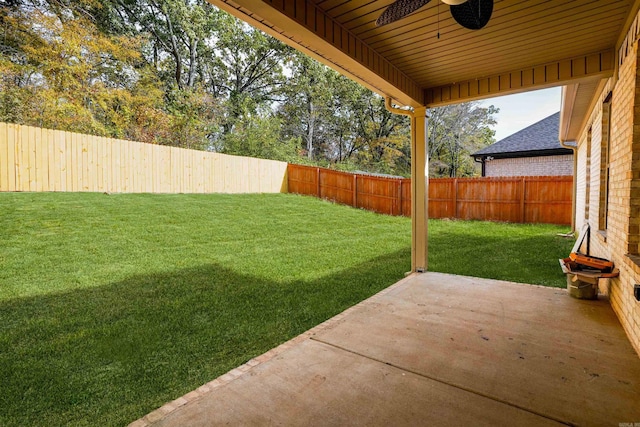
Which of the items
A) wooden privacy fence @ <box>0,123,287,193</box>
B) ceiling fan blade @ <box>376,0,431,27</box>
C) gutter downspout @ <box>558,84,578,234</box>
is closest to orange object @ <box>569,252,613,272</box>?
gutter downspout @ <box>558,84,578,234</box>

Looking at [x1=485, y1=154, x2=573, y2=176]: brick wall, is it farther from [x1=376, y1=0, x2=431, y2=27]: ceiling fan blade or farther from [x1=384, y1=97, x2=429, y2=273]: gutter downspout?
[x1=376, y1=0, x2=431, y2=27]: ceiling fan blade

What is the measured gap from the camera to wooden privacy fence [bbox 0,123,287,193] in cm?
810

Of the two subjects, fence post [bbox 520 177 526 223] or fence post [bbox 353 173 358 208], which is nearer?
fence post [bbox 520 177 526 223]

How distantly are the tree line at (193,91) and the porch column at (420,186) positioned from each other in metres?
13.6

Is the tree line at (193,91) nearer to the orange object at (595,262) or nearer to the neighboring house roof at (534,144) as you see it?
the neighboring house roof at (534,144)

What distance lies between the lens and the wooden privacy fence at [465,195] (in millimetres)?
10477

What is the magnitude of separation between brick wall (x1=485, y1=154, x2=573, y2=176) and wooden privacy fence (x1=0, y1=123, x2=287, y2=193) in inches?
402

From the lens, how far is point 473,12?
2.12 m

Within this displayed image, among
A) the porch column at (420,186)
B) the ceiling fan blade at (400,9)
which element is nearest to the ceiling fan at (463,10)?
the ceiling fan blade at (400,9)

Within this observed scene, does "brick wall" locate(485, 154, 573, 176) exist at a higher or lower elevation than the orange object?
higher

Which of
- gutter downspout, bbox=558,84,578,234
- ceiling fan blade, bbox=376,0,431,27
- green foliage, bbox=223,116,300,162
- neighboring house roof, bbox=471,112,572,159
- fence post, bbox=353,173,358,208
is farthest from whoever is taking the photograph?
green foliage, bbox=223,116,300,162

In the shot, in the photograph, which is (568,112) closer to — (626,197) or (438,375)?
(626,197)

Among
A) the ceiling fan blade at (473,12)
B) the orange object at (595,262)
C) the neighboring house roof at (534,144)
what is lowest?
the orange object at (595,262)

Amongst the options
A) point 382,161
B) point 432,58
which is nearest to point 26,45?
point 432,58
